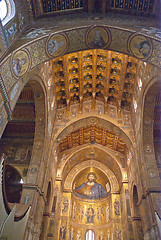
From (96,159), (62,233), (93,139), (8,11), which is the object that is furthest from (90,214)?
(8,11)

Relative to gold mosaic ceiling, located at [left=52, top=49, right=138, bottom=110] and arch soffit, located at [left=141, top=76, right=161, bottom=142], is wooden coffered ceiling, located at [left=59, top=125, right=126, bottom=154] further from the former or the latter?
arch soffit, located at [left=141, top=76, right=161, bottom=142]

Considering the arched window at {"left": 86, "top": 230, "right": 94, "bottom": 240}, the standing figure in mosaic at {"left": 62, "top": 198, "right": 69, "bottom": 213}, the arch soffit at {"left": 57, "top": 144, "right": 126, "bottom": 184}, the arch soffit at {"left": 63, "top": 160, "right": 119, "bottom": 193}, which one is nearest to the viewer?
the standing figure in mosaic at {"left": 62, "top": 198, "right": 69, "bottom": 213}

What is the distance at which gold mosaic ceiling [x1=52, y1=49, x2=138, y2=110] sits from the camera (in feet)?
39.5

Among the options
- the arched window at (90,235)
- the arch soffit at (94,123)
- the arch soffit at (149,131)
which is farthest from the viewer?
the arched window at (90,235)

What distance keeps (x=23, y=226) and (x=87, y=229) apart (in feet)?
40.7

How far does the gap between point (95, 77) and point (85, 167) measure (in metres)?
10.4

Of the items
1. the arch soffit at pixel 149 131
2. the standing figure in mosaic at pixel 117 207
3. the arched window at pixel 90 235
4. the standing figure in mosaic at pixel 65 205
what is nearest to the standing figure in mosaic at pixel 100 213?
the arched window at pixel 90 235

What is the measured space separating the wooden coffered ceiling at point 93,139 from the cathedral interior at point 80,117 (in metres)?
0.11

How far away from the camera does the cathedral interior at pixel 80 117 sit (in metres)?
7.34

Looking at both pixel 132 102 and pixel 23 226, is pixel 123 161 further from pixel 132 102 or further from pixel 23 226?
pixel 23 226

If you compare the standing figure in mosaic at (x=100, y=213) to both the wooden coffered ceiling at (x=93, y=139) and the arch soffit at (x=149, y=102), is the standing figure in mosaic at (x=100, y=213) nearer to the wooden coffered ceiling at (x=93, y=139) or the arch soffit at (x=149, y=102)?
the wooden coffered ceiling at (x=93, y=139)

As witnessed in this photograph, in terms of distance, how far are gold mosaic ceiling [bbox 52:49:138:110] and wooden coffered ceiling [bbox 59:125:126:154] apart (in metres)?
3.03

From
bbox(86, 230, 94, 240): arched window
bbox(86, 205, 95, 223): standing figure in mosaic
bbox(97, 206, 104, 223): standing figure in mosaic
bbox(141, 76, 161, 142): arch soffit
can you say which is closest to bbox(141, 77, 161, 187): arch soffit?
bbox(141, 76, 161, 142): arch soffit

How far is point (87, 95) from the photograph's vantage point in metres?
15.4
